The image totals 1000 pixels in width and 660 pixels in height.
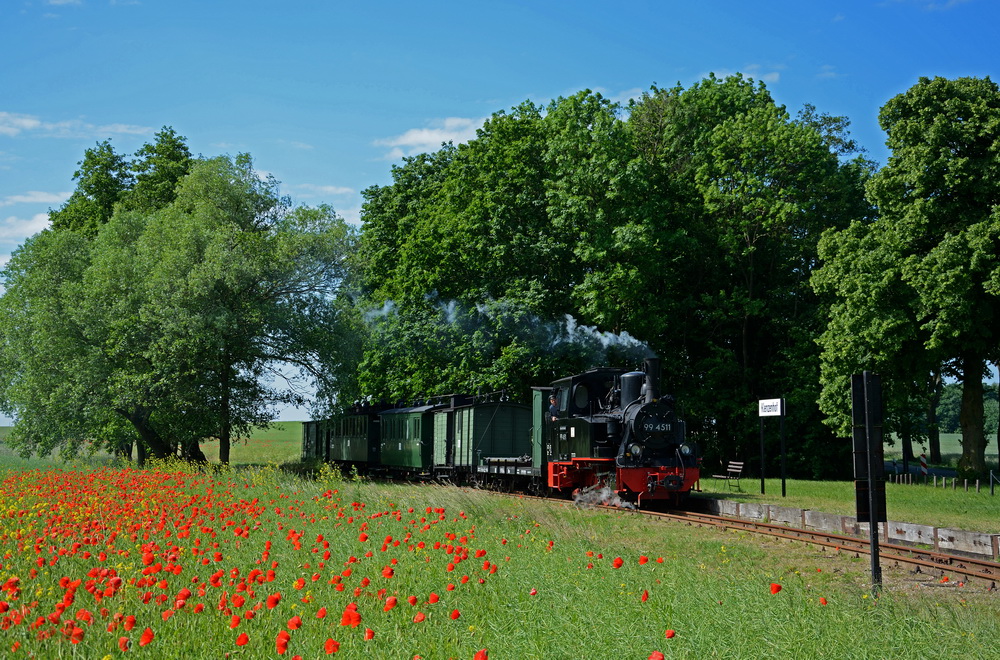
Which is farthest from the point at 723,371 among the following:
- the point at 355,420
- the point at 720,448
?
the point at 355,420

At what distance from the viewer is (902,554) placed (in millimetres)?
12438

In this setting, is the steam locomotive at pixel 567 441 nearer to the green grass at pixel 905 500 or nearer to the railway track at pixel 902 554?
the railway track at pixel 902 554

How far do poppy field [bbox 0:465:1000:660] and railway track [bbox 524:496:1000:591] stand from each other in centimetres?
52

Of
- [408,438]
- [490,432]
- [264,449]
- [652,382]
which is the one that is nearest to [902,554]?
[652,382]

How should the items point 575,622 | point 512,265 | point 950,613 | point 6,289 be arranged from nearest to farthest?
point 575,622
point 950,613
point 512,265
point 6,289

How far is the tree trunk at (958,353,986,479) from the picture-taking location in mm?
27406

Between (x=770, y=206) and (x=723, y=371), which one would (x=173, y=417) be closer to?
(x=723, y=371)

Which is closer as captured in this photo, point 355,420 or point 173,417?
point 173,417

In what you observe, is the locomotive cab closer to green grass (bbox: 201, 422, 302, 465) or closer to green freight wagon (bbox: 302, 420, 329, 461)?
green freight wagon (bbox: 302, 420, 329, 461)

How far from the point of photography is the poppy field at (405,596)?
5.56 m

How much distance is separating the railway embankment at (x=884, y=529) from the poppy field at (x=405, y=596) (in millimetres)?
2341

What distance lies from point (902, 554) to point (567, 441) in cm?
937

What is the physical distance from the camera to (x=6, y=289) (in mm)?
35188

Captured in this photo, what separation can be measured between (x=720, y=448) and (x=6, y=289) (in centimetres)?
3105
